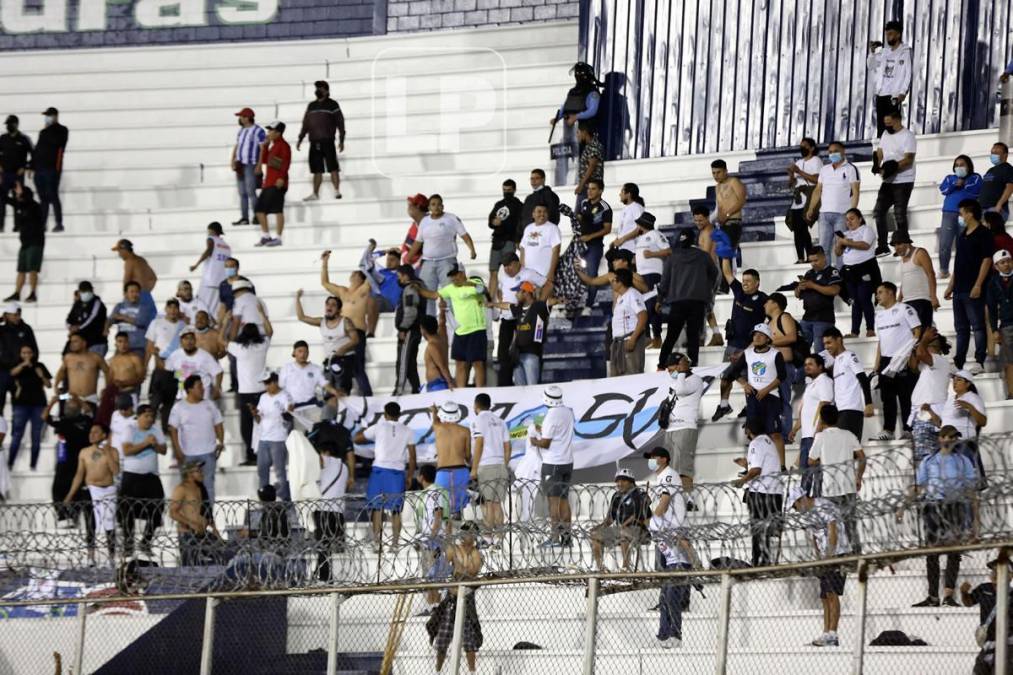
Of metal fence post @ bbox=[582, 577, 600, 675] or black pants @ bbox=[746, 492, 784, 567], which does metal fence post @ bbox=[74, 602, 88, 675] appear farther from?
black pants @ bbox=[746, 492, 784, 567]

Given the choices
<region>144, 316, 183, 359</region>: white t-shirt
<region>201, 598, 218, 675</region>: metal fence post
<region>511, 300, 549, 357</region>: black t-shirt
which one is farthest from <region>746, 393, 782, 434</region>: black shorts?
<region>144, 316, 183, 359</region>: white t-shirt

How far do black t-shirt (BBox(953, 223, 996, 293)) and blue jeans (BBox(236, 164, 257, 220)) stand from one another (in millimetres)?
9175

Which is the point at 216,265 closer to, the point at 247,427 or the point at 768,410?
the point at 247,427

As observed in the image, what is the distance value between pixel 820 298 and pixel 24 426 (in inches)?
318

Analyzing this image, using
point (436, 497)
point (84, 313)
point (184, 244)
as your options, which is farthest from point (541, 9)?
point (436, 497)

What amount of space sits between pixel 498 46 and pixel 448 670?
14960 mm

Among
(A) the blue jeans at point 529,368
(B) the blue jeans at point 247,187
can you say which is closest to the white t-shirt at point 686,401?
(A) the blue jeans at point 529,368

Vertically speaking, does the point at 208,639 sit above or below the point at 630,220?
below

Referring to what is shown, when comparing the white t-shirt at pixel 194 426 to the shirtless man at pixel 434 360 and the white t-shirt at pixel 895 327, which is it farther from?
the white t-shirt at pixel 895 327

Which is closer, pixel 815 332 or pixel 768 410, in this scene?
pixel 768 410

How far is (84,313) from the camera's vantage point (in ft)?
76.6

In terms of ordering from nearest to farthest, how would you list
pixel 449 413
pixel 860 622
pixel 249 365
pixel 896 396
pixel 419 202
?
pixel 860 622
pixel 896 396
pixel 449 413
pixel 249 365
pixel 419 202

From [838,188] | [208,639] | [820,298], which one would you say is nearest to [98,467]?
[208,639]

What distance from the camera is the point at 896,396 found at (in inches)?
750
